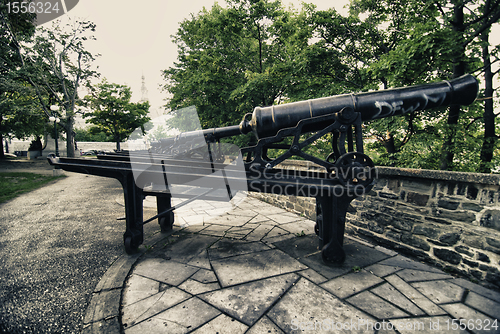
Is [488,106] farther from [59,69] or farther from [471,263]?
[59,69]

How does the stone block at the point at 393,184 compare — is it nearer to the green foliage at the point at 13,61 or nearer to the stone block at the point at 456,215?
the stone block at the point at 456,215

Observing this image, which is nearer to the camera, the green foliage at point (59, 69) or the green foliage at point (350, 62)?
the green foliage at point (350, 62)

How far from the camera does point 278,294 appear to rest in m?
2.14

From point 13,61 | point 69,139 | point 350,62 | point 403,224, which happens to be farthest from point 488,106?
point 13,61

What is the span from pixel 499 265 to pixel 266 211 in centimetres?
387

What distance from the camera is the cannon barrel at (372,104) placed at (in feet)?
7.52

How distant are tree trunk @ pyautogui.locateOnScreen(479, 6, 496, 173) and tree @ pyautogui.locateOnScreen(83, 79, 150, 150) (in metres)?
29.2

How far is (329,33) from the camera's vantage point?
322 inches

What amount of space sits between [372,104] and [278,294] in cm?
230

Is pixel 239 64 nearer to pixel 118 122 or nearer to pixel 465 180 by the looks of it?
pixel 465 180

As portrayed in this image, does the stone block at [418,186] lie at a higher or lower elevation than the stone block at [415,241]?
higher

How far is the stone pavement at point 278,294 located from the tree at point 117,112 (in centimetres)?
2713

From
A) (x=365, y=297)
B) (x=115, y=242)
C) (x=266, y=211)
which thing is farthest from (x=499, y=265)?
(x=115, y=242)

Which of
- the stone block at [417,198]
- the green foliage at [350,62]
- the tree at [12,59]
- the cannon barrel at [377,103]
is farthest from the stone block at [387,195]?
the tree at [12,59]
